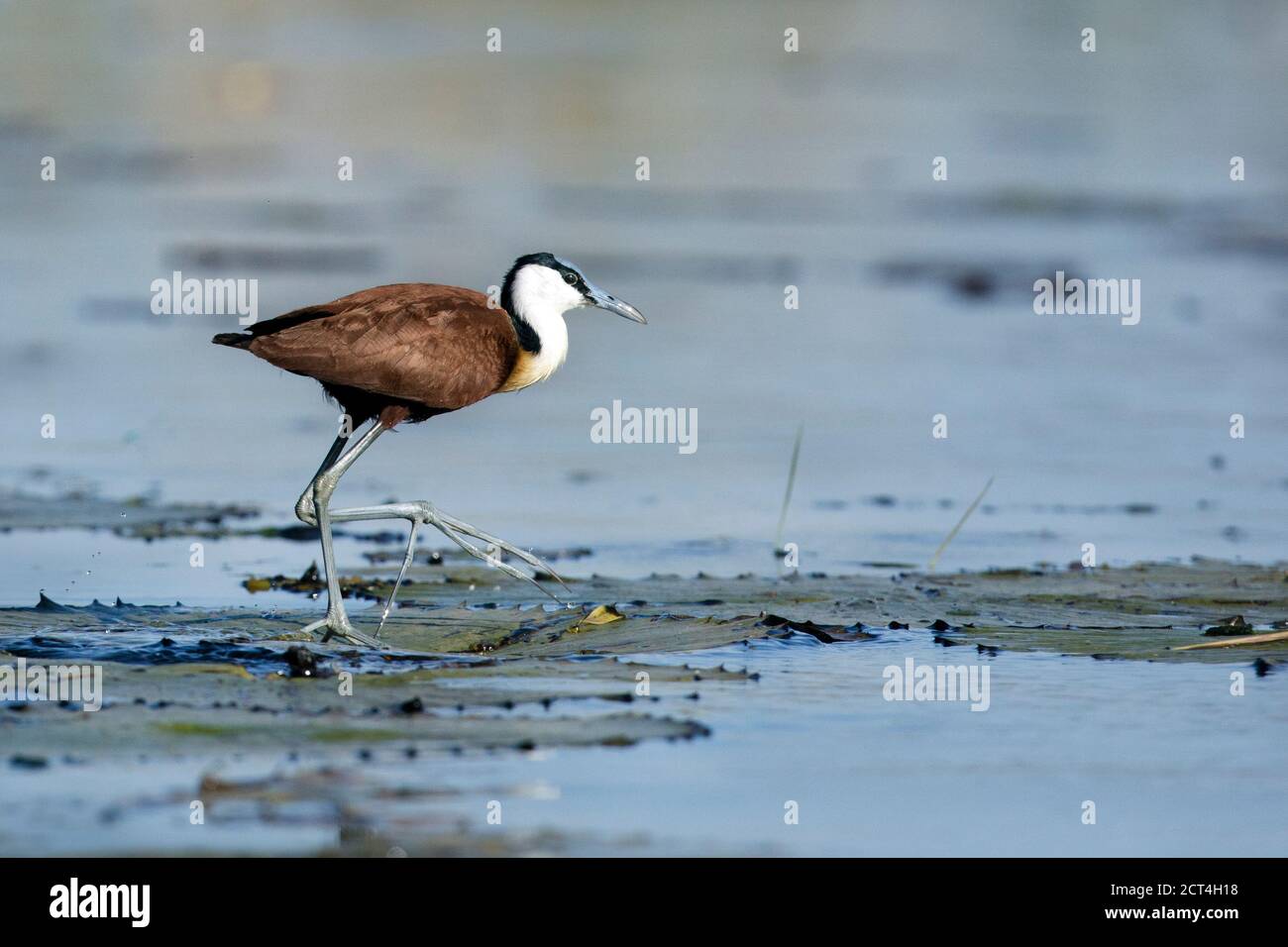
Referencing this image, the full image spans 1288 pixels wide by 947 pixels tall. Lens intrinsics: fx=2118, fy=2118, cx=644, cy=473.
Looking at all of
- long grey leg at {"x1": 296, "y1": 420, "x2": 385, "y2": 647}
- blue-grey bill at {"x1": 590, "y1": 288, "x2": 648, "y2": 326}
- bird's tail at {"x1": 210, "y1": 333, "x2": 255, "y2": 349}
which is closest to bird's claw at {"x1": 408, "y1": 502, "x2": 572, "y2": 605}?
long grey leg at {"x1": 296, "y1": 420, "x2": 385, "y2": 647}

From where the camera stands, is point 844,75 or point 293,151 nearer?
point 293,151

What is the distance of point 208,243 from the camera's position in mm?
22141

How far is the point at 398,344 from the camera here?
9.90 metres

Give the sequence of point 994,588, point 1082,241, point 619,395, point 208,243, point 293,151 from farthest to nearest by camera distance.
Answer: point 293,151
point 1082,241
point 208,243
point 619,395
point 994,588

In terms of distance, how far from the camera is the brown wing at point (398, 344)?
9.78m

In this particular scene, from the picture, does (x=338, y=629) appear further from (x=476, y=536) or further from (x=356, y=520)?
(x=356, y=520)

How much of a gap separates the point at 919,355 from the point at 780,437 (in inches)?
148

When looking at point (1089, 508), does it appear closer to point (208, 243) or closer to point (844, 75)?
point (208, 243)

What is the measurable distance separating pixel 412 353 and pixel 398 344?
8 centimetres

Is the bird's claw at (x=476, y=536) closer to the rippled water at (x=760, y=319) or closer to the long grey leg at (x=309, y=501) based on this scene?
the long grey leg at (x=309, y=501)

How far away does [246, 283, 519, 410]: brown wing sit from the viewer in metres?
9.78

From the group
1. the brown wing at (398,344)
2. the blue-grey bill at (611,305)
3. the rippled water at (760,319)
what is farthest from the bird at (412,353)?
the rippled water at (760,319)

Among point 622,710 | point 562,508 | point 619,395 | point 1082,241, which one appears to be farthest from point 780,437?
point 1082,241

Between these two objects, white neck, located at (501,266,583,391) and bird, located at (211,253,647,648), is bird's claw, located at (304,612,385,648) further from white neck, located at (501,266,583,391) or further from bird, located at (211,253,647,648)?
white neck, located at (501,266,583,391)
